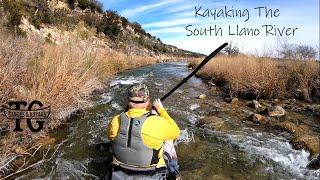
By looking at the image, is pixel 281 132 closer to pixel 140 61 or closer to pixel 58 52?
pixel 58 52

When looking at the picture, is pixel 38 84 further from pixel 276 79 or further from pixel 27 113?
pixel 276 79

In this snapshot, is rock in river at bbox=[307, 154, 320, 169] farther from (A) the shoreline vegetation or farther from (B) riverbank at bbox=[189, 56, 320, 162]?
(A) the shoreline vegetation

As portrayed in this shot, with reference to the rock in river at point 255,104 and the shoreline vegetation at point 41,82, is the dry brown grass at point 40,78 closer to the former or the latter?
the shoreline vegetation at point 41,82

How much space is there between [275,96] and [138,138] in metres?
9.32

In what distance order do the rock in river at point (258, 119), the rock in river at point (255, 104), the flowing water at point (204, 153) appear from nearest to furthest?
the flowing water at point (204, 153)
the rock in river at point (258, 119)
the rock in river at point (255, 104)

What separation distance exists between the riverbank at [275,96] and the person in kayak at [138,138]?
5017mm

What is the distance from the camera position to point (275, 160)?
680 cm

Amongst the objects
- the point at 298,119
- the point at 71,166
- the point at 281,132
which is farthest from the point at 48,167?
the point at 298,119

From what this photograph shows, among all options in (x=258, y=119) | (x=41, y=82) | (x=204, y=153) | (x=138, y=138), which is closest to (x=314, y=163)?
(x=204, y=153)

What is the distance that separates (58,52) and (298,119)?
615cm

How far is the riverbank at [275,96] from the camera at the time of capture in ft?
30.1

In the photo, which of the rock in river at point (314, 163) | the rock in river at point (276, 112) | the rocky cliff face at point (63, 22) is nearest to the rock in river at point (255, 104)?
the rock in river at point (276, 112)

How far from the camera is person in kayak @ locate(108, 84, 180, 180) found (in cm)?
368

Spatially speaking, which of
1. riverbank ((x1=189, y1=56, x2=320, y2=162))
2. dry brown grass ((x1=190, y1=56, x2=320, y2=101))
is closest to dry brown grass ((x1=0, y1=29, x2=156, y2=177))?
riverbank ((x1=189, y1=56, x2=320, y2=162))
